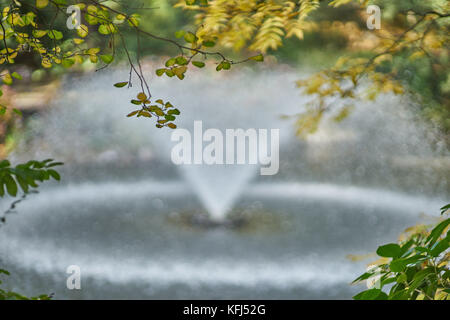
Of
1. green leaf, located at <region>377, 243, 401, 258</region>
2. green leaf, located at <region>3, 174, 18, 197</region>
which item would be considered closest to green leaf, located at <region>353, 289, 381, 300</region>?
green leaf, located at <region>377, 243, 401, 258</region>

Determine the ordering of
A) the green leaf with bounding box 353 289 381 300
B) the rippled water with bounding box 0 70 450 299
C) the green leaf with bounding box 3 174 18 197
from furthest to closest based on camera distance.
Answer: the rippled water with bounding box 0 70 450 299 → the green leaf with bounding box 3 174 18 197 → the green leaf with bounding box 353 289 381 300

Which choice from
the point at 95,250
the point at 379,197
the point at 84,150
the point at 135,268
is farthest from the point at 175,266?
the point at 379,197

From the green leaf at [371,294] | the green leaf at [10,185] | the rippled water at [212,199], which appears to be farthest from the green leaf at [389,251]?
the rippled water at [212,199]

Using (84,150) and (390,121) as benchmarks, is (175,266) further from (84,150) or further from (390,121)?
(390,121)

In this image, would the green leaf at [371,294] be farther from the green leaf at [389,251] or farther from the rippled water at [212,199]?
the rippled water at [212,199]

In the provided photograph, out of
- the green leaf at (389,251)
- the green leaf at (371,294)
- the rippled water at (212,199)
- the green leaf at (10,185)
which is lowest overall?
the green leaf at (371,294)

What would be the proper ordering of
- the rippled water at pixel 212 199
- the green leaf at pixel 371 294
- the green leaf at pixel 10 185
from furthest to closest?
the rippled water at pixel 212 199
the green leaf at pixel 10 185
the green leaf at pixel 371 294

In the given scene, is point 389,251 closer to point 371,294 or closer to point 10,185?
point 371,294

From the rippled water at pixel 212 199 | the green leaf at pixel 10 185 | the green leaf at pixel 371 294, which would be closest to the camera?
the green leaf at pixel 371 294

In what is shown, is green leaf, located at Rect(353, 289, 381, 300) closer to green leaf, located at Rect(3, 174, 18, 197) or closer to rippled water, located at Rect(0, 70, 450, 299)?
green leaf, located at Rect(3, 174, 18, 197)

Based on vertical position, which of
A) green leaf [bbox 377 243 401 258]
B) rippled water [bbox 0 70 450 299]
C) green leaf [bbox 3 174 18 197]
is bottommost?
green leaf [bbox 377 243 401 258]

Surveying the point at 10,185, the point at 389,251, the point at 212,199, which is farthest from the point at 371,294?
the point at 212,199

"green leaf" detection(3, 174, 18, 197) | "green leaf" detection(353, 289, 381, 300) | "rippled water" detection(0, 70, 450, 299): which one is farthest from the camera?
"rippled water" detection(0, 70, 450, 299)

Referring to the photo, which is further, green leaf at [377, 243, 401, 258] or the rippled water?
the rippled water
